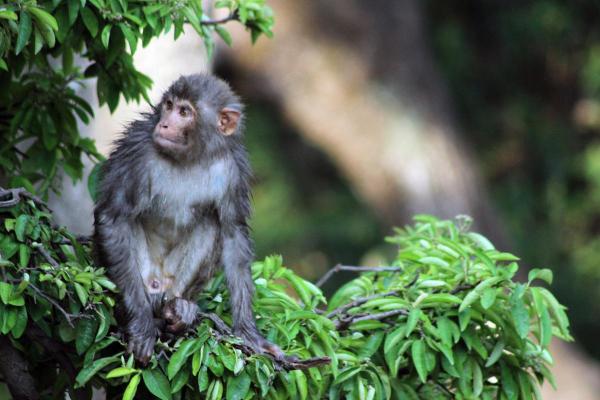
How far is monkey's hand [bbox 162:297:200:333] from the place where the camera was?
12.1ft

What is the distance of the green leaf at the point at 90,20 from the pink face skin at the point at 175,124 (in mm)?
526

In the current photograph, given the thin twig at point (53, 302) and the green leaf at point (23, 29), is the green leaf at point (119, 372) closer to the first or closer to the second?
the thin twig at point (53, 302)

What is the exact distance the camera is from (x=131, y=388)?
3.34 meters

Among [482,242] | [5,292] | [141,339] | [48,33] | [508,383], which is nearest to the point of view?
[5,292]

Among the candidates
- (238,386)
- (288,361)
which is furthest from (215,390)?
(288,361)

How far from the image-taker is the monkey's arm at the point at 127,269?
3.70m

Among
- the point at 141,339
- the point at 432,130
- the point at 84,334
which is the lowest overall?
the point at 84,334

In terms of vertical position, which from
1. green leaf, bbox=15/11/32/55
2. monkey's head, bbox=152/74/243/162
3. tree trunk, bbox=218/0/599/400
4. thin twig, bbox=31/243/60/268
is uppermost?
tree trunk, bbox=218/0/599/400

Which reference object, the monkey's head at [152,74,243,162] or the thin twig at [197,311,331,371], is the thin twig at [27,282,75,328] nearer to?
the thin twig at [197,311,331,371]

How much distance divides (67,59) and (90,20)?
64 cm

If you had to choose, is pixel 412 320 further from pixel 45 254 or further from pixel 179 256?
pixel 45 254

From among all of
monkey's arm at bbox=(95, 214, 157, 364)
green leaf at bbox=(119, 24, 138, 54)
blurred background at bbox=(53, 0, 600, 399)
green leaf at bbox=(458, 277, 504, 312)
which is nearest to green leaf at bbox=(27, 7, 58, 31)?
green leaf at bbox=(119, 24, 138, 54)

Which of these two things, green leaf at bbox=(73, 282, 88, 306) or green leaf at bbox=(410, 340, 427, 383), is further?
green leaf at bbox=(410, 340, 427, 383)

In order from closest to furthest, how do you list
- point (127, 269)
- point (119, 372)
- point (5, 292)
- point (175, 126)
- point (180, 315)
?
point (5, 292), point (119, 372), point (180, 315), point (127, 269), point (175, 126)
